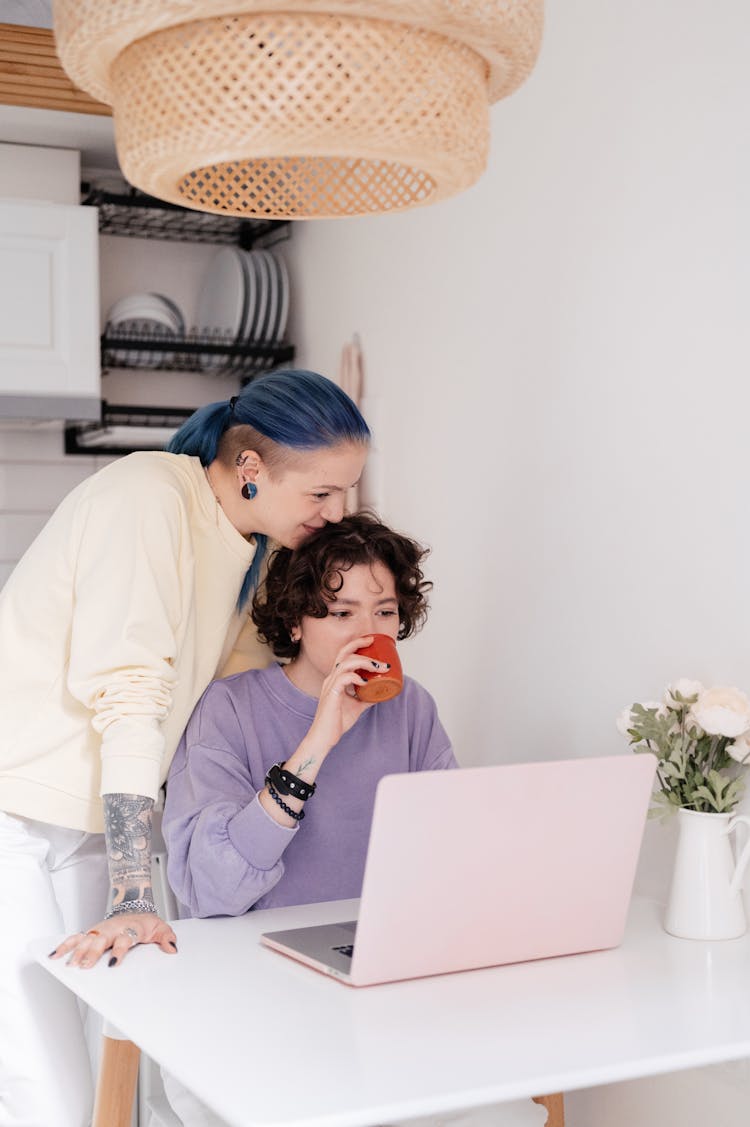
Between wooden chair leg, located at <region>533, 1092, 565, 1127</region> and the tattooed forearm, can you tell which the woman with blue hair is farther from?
wooden chair leg, located at <region>533, 1092, 565, 1127</region>

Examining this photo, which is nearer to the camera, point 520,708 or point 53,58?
point 520,708

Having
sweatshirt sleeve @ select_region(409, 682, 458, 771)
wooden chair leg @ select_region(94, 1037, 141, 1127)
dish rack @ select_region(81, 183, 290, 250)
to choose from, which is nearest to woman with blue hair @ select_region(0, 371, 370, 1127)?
wooden chair leg @ select_region(94, 1037, 141, 1127)

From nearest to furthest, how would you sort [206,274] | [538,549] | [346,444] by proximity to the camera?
[346,444]
[538,549]
[206,274]

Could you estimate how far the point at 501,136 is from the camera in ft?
7.25

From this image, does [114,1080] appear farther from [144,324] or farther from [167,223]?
[167,223]

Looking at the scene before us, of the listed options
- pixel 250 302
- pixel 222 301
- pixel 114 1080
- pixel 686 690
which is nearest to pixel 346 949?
pixel 114 1080

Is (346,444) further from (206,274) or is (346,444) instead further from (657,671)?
(206,274)

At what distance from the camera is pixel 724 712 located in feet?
5.03

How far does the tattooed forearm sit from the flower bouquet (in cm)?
62

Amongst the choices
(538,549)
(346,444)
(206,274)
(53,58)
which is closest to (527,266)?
(538,549)

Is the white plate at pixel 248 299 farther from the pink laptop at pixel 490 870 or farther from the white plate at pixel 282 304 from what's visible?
the pink laptop at pixel 490 870

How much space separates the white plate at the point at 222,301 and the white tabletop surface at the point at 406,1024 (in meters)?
1.90

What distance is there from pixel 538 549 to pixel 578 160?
606 mm

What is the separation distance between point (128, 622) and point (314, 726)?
257mm
